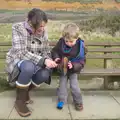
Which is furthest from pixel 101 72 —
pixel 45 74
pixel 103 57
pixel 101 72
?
pixel 45 74

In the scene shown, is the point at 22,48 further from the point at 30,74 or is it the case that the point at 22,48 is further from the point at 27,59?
the point at 30,74

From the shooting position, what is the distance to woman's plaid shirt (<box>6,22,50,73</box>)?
430 centimetres

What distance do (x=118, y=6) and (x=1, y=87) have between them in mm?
3362

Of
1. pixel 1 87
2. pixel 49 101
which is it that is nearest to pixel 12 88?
pixel 1 87

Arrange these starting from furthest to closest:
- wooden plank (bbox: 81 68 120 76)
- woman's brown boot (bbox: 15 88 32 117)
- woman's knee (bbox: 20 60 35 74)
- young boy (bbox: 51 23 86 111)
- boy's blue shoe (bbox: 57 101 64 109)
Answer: wooden plank (bbox: 81 68 120 76) < boy's blue shoe (bbox: 57 101 64 109) < young boy (bbox: 51 23 86 111) < woman's brown boot (bbox: 15 88 32 117) < woman's knee (bbox: 20 60 35 74)

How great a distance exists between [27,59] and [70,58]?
0.61m

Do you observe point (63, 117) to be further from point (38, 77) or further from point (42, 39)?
point (42, 39)

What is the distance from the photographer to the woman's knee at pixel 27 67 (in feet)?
13.7

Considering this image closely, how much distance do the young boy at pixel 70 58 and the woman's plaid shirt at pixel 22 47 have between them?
26cm

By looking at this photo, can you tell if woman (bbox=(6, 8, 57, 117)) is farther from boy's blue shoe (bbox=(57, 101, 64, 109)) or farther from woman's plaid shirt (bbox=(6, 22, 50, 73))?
boy's blue shoe (bbox=(57, 101, 64, 109))

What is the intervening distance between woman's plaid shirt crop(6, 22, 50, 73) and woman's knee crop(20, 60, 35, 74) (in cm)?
9

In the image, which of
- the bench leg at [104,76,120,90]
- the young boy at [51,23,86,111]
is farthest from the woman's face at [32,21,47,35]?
the bench leg at [104,76,120,90]

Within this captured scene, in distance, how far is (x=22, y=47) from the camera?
14.2ft

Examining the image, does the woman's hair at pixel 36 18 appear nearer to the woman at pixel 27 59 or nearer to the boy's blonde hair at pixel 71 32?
the woman at pixel 27 59
